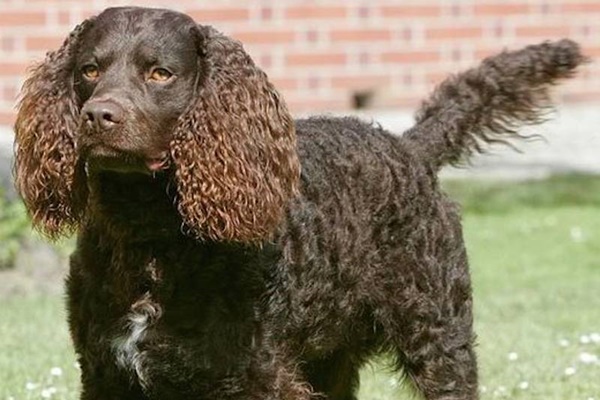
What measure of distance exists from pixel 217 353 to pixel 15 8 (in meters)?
9.14

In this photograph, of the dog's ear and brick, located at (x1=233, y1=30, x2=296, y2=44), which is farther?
brick, located at (x1=233, y1=30, x2=296, y2=44)

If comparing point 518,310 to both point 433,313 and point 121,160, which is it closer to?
point 433,313

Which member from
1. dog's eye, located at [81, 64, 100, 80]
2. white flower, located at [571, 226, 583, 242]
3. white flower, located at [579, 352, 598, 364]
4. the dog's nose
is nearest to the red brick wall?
white flower, located at [571, 226, 583, 242]

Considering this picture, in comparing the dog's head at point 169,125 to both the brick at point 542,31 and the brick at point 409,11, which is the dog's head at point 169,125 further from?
the brick at point 542,31

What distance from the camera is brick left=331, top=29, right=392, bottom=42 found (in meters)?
15.3

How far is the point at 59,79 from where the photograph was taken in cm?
607

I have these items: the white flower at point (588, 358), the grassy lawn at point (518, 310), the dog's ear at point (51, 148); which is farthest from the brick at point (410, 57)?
the dog's ear at point (51, 148)

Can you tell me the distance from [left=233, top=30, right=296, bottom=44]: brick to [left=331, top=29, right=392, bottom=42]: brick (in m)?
0.41

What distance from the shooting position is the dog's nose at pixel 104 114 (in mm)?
5496

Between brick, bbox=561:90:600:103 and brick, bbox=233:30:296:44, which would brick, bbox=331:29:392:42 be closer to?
brick, bbox=233:30:296:44

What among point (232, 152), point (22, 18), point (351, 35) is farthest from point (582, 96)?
point (232, 152)

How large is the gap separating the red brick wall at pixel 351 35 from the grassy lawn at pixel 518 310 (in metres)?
1.24

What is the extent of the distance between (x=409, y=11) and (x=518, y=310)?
5103 mm

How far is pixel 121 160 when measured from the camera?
5590 mm
